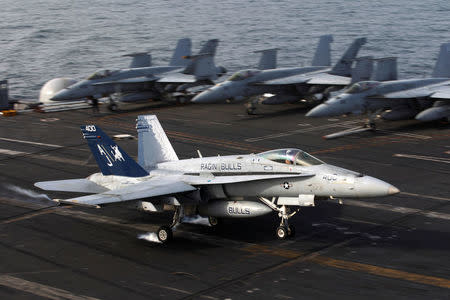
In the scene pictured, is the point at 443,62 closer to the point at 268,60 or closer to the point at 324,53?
the point at 324,53

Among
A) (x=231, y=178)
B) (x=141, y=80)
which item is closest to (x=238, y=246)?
(x=231, y=178)

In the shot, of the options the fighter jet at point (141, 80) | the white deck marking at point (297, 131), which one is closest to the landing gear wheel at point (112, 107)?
the fighter jet at point (141, 80)

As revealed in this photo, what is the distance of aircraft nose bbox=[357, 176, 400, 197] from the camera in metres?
21.1

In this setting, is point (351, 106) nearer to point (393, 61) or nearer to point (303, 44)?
point (393, 61)

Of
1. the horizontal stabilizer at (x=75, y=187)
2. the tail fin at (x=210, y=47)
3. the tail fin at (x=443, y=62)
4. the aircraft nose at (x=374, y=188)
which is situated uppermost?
the tail fin at (x=210, y=47)

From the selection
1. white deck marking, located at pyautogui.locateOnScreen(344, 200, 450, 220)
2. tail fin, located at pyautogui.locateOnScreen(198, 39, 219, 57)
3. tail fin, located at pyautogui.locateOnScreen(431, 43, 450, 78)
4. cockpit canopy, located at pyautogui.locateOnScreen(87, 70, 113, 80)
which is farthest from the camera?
tail fin, located at pyautogui.locateOnScreen(198, 39, 219, 57)

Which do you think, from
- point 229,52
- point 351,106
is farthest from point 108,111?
point 229,52

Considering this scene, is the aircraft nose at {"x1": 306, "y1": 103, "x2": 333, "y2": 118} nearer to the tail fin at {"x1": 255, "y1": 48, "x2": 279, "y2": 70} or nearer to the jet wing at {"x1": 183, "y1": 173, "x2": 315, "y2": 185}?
the tail fin at {"x1": 255, "y1": 48, "x2": 279, "y2": 70}

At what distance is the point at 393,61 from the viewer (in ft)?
161

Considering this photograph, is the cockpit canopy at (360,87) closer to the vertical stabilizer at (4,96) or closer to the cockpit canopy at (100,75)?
the cockpit canopy at (100,75)

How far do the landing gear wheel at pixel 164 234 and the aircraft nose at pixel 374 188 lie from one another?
20.9ft

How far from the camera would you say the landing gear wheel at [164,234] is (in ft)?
75.5

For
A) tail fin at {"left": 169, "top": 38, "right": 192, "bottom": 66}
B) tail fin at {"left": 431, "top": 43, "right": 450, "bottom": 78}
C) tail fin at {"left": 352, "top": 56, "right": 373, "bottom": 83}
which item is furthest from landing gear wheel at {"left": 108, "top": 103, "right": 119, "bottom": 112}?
tail fin at {"left": 431, "top": 43, "right": 450, "bottom": 78}

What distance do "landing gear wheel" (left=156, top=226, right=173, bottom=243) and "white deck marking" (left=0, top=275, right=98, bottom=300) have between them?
4686 mm
